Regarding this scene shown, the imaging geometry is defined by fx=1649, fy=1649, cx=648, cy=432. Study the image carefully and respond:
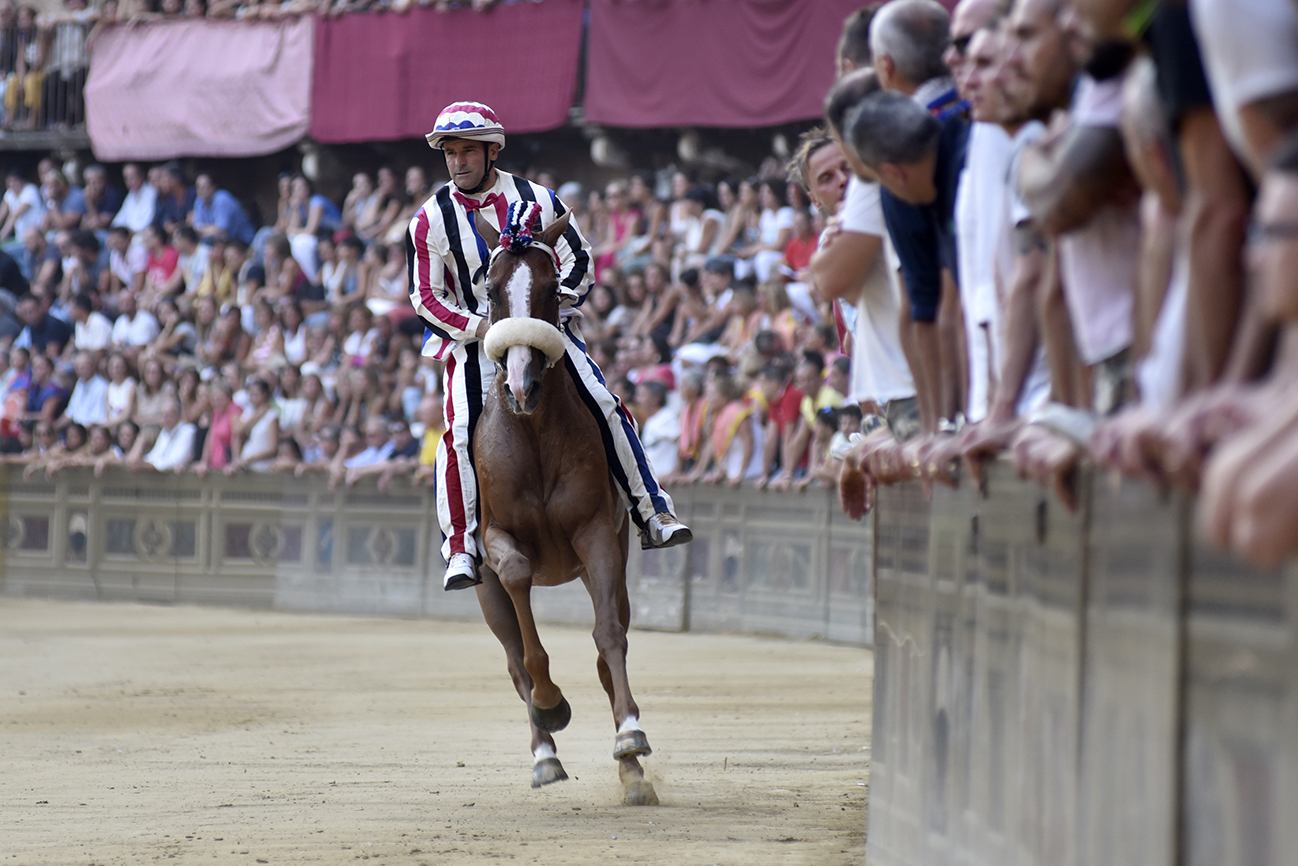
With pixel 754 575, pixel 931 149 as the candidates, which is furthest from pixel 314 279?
pixel 931 149

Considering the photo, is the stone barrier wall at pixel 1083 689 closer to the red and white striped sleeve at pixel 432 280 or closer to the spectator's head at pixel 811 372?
the red and white striped sleeve at pixel 432 280

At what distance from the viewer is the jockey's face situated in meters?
7.94

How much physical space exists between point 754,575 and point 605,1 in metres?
9.85

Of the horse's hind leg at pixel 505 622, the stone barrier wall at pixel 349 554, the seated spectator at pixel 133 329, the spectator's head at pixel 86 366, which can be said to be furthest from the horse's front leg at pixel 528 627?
the seated spectator at pixel 133 329

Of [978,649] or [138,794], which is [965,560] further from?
[138,794]

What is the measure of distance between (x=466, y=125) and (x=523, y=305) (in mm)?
1196

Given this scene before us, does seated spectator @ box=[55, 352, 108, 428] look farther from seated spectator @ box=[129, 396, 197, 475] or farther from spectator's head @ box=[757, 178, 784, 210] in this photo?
spectator's head @ box=[757, 178, 784, 210]

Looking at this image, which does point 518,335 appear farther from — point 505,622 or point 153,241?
point 153,241

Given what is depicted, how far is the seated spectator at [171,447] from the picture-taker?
1853cm

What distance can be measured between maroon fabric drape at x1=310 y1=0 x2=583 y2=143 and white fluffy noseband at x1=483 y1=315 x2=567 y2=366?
1576 centimetres

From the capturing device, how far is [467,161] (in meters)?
7.95

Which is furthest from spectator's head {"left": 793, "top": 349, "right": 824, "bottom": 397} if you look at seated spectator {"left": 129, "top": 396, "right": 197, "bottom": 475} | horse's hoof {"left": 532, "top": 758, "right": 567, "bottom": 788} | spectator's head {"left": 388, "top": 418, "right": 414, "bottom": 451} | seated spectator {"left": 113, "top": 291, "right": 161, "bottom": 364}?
seated spectator {"left": 113, "top": 291, "right": 161, "bottom": 364}

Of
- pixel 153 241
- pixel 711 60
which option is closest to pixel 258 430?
pixel 153 241

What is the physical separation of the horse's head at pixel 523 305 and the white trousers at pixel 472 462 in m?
0.47
